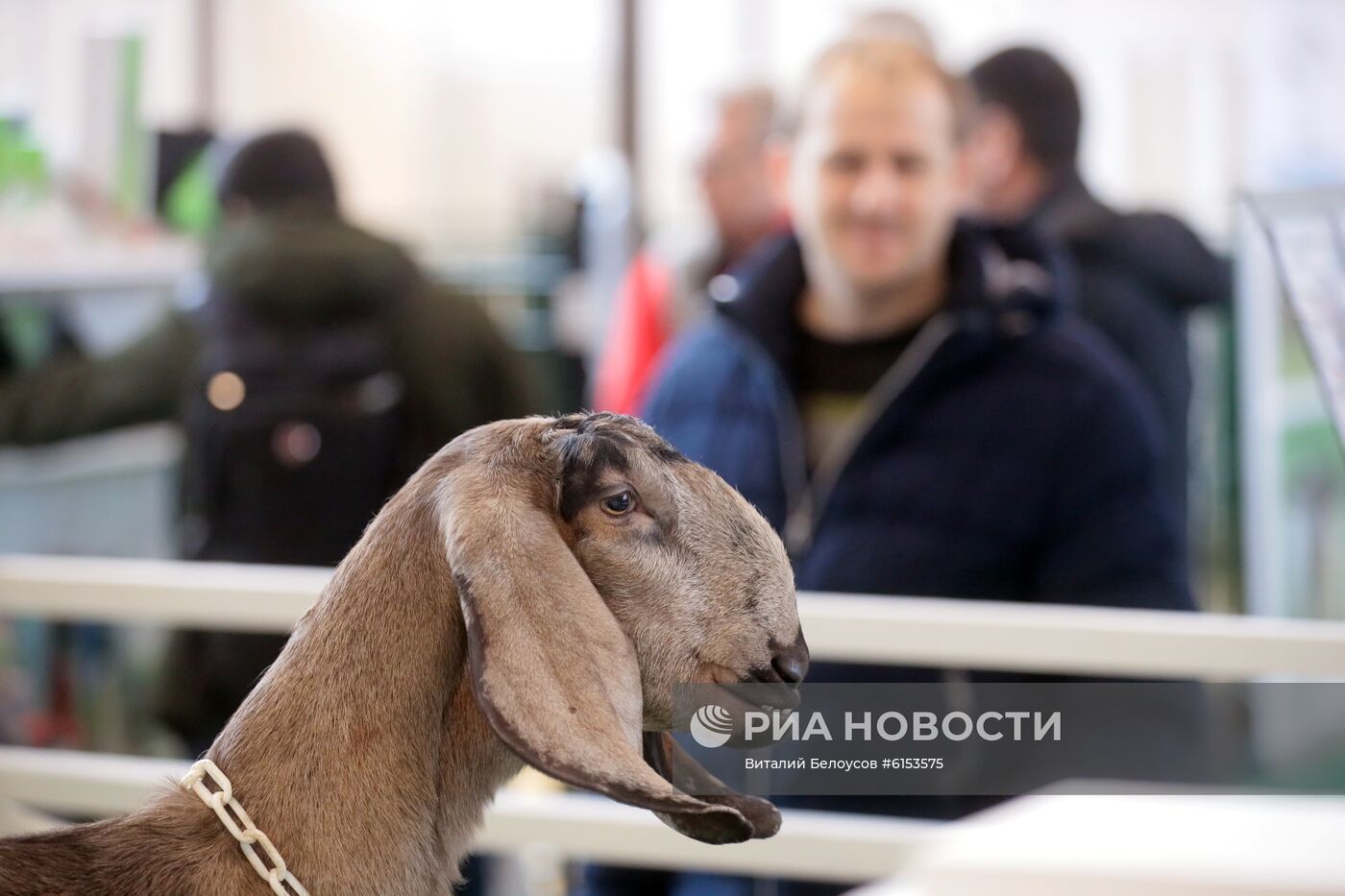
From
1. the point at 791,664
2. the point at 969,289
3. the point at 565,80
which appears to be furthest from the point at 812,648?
the point at 565,80

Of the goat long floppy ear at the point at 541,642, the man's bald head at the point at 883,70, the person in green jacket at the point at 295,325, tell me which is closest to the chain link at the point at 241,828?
the goat long floppy ear at the point at 541,642

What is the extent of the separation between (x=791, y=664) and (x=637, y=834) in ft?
2.75

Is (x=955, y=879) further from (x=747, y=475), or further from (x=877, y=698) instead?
(x=747, y=475)

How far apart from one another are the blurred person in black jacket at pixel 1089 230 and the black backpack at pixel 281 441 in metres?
0.99

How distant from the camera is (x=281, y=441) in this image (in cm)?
188

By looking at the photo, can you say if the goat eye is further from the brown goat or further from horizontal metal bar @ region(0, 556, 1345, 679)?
horizontal metal bar @ region(0, 556, 1345, 679)

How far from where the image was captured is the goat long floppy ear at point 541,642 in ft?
1.65

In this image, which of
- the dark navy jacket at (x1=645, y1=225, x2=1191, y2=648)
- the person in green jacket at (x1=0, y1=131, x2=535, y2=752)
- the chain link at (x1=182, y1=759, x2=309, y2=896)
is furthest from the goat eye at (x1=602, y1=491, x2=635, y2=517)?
the person in green jacket at (x1=0, y1=131, x2=535, y2=752)

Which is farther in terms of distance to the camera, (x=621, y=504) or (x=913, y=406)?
(x=913, y=406)

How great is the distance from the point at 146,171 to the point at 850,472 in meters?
2.43

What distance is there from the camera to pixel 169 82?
4.89 m

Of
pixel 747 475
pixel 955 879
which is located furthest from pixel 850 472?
pixel 955 879

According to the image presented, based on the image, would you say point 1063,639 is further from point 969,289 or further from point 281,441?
point 281,441

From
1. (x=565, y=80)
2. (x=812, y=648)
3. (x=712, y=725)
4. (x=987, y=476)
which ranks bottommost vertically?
(x=812, y=648)
